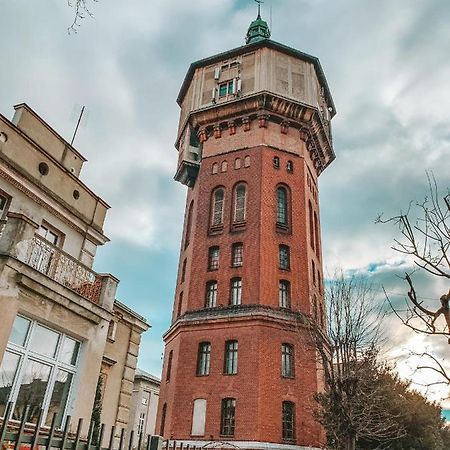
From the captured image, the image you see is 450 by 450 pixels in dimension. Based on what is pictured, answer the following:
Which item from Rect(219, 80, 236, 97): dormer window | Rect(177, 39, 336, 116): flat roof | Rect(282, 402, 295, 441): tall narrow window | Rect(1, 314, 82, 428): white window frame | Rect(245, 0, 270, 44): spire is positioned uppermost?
Rect(245, 0, 270, 44): spire

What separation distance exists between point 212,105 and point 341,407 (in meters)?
24.6

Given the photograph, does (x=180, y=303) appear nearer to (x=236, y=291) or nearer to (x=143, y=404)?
(x=236, y=291)

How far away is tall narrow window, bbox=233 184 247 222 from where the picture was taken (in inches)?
1194

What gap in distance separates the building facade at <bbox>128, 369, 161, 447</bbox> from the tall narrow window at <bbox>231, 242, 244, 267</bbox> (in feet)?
42.1

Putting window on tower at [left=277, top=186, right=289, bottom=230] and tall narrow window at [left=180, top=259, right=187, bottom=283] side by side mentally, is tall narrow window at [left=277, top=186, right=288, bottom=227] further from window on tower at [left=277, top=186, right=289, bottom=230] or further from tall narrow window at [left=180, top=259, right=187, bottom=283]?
tall narrow window at [left=180, top=259, right=187, bottom=283]

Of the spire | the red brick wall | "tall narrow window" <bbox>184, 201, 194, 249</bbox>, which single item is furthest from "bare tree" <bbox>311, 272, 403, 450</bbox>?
the spire

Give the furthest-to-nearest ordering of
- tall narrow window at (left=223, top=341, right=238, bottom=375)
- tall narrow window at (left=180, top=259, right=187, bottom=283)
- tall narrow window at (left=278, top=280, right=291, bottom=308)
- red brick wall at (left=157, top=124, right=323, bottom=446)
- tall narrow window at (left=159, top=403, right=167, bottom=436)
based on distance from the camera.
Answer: tall narrow window at (left=180, top=259, right=187, bottom=283), tall narrow window at (left=278, top=280, right=291, bottom=308), tall narrow window at (left=159, top=403, right=167, bottom=436), tall narrow window at (left=223, top=341, right=238, bottom=375), red brick wall at (left=157, top=124, right=323, bottom=446)

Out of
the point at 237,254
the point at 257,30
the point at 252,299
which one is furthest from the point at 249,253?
the point at 257,30

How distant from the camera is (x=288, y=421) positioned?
76.1ft

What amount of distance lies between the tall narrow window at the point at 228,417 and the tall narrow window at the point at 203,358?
2.17 m

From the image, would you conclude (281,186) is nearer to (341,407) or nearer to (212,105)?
(212,105)

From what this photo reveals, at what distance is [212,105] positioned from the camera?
3462 cm

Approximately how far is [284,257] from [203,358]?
8341 mm

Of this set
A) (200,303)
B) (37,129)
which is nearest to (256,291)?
(200,303)
